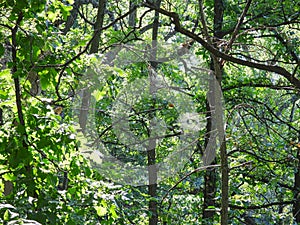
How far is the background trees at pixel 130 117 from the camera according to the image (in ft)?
7.71

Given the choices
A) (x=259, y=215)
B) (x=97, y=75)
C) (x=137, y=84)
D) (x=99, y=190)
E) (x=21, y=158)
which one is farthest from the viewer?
(x=137, y=84)

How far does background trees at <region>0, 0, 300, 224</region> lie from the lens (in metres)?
2.35

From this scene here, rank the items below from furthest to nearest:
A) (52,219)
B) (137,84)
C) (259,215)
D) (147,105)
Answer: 1. (137,84)
2. (147,105)
3. (259,215)
4. (52,219)

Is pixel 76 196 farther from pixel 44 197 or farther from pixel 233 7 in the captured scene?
pixel 233 7

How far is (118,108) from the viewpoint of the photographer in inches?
220

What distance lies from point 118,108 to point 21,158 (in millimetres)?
3411

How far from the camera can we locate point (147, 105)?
5523 millimetres

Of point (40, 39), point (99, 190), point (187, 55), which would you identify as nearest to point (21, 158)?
point (40, 39)

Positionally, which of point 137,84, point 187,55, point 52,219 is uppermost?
point 187,55

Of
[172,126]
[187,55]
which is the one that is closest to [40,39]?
[172,126]

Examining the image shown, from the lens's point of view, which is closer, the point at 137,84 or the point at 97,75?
the point at 97,75

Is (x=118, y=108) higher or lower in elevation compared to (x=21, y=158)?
higher

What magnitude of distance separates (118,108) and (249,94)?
4.67ft

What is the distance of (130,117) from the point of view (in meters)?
4.74
